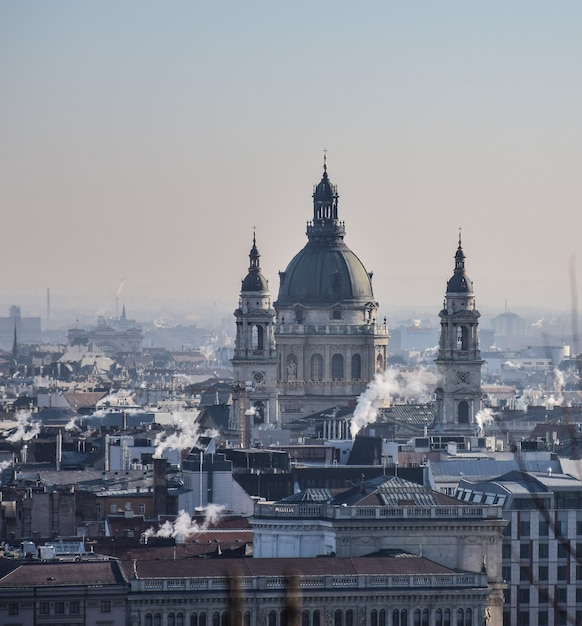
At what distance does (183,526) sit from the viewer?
128 metres

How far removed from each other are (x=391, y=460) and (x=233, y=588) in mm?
73715

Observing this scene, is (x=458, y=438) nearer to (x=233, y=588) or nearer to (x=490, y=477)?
(x=490, y=477)

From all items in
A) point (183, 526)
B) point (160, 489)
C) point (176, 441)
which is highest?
point (176, 441)

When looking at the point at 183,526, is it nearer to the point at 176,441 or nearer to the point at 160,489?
the point at 160,489

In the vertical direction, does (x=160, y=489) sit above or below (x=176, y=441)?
below

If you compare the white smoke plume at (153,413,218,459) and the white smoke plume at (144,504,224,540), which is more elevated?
the white smoke plume at (153,413,218,459)

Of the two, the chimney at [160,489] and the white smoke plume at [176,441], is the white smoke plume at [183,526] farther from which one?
the white smoke plume at [176,441]

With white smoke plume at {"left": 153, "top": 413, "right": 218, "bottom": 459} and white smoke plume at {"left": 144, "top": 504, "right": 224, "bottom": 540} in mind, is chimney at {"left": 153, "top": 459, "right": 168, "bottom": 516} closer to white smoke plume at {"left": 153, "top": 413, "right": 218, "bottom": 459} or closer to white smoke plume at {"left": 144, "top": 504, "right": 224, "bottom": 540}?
white smoke plume at {"left": 144, "top": 504, "right": 224, "bottom": 540}

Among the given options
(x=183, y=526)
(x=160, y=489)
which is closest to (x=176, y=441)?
(x=160, y=489)

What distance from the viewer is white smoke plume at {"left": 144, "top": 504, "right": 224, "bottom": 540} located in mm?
126562

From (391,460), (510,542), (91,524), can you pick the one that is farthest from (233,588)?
(391,460)

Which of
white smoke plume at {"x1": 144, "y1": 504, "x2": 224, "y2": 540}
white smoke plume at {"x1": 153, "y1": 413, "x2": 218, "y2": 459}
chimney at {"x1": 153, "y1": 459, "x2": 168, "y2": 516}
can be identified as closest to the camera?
white smoke plume at {"x1": 144, "y1": 504, "x2": 224, "y2": 540}

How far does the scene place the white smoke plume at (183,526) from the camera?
415ft

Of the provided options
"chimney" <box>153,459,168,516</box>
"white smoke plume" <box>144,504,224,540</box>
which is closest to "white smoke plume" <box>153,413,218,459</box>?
"chimney" <box>153,459,168,516</box>
